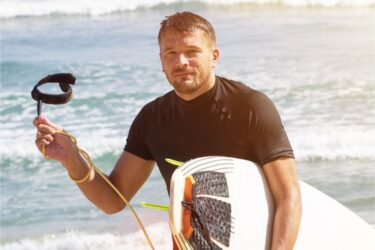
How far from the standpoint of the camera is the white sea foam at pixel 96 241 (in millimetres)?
5641

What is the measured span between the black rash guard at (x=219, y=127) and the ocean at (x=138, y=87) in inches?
115

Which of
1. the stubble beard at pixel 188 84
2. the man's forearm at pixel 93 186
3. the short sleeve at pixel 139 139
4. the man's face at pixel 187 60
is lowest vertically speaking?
the man's forearm at pixel 93 186

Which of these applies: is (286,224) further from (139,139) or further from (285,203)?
(139,139)

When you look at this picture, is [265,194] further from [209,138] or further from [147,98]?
[147,98]

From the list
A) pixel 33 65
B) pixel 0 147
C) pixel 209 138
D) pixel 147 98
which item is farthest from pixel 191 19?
pixel 33 65

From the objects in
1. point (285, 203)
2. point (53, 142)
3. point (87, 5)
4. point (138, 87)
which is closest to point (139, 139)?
point (53, 142)

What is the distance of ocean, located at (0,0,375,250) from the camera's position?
649 centimetres

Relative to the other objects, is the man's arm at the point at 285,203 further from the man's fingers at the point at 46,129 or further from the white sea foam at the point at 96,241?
the white sea foam at the point at 96,241

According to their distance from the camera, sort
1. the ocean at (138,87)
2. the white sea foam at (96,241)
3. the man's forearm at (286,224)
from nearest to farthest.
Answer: the man's forearm at (286,224), the white sea foam at (96,241), the ocean at (138,87)

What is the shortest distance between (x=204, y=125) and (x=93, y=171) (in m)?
0.44

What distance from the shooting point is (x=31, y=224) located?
256 inches

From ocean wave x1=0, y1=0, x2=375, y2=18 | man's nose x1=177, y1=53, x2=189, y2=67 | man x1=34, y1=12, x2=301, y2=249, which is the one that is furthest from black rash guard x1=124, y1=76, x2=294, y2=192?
ocean wave x1=0, y1=0, x2=375, y2=18

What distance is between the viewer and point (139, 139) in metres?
2.88

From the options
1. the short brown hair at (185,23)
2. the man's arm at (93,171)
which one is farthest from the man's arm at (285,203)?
the man's arm at (93,171)
